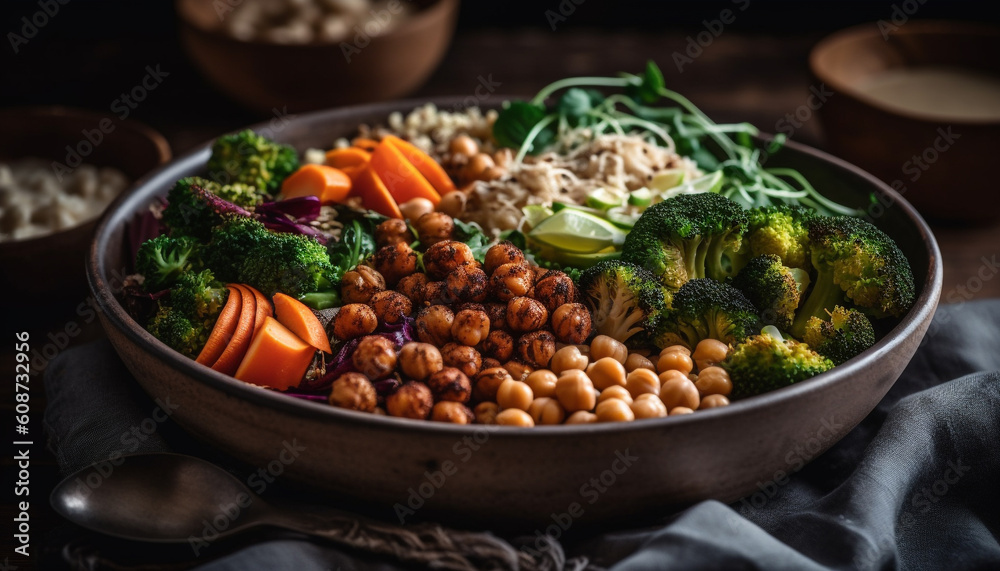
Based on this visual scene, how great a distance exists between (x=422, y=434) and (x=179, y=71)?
417cm

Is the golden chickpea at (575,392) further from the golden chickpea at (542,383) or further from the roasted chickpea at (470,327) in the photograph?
the roasted chickpea at (470,327)

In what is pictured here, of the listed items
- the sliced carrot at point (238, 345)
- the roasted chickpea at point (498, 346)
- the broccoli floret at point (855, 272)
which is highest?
the broccoli floret at point (855, 272)

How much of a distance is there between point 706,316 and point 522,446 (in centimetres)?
78

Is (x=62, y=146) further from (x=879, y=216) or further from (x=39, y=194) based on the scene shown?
(x=879, y=216)

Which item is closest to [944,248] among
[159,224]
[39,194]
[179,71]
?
[159,224]

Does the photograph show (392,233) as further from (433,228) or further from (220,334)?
(220,334)

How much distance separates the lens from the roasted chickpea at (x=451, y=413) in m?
1.88

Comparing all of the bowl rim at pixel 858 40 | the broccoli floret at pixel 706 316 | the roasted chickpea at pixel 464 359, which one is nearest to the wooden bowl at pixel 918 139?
the bowl rim at pixel 858 40

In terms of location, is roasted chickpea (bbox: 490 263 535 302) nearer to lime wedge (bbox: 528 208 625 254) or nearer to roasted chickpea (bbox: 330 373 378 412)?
lime wedge (bbox: 528 208 625 254)

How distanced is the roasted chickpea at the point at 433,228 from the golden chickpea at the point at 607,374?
2.63ft

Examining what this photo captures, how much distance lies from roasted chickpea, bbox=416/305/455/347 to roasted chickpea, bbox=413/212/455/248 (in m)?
0.49

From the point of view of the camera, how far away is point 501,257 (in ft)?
7.81

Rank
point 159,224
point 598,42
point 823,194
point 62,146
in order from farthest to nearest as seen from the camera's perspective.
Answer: point 598,42
point 62,146
point 823,194
point 159,224

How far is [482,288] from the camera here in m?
2.29
